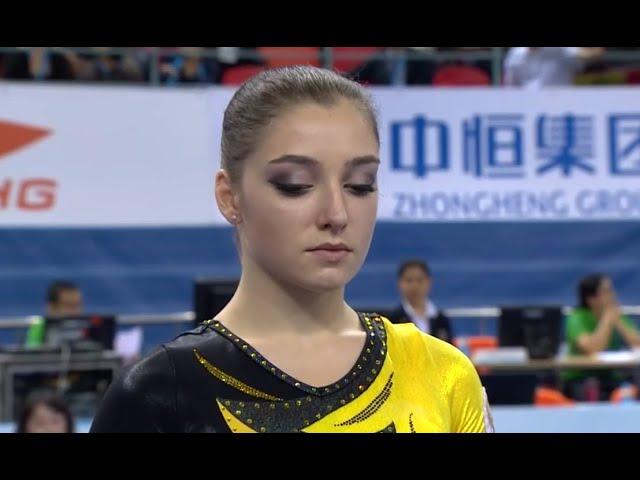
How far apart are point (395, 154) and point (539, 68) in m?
1.25

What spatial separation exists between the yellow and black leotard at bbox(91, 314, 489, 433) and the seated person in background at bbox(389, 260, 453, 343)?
4.81 m

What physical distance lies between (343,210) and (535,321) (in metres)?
5.74

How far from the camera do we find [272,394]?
1.39m

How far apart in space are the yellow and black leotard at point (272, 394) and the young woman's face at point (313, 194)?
13 cm

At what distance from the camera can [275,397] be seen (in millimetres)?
1391

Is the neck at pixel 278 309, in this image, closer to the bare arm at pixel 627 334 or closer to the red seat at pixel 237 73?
the bare arm at pixel 627 334

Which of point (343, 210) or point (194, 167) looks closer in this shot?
point (343, 210)

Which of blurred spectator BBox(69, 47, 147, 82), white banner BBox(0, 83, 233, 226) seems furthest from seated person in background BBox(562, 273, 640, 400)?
blurred spectator BBox(69, 47, 147, 82)

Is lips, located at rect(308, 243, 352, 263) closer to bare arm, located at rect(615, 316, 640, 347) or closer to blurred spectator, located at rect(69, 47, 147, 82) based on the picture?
bare arm, located at rect(615, 316, 640, 347)

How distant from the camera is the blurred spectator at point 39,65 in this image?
7586mm

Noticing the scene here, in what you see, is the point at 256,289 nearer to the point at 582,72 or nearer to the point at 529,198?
the point at 529,198

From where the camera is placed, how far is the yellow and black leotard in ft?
4.47
